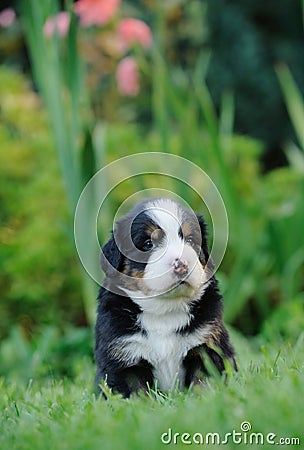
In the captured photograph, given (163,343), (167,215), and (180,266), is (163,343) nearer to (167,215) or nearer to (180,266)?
(180,266)

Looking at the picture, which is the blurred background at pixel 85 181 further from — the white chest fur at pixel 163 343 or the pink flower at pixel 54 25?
the white chest fur at pixel 163 343

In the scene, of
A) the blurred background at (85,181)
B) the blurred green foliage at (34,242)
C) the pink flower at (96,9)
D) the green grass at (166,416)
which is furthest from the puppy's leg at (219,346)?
the pink flower at (96,9)

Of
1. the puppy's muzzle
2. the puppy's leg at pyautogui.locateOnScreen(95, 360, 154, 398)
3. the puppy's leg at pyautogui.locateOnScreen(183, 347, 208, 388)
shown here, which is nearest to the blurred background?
the puppy's leg at pyautogui.locateOnScreen(95, 360, 154, 398)

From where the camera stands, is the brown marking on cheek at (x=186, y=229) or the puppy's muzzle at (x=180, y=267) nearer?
the puppy's muzzle at (x=180, y=267)

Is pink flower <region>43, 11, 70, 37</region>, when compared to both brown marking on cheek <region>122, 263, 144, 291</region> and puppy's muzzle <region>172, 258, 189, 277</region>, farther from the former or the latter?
puppy's muzzle <region>172, 258, 189, 277</region>

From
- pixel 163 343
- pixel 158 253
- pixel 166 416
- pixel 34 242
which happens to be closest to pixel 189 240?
pixel 158 253

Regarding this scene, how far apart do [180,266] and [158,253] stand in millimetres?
126

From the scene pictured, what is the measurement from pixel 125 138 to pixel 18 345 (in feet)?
10.3

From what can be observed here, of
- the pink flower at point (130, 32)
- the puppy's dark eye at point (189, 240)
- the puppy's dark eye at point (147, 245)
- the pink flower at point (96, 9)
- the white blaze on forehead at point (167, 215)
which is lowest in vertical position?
the pink flower at point (130, 32)

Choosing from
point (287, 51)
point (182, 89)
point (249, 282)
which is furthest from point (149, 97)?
point (249, 282)

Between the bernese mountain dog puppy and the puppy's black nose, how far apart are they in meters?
0.11

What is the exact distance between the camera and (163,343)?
281 centimetres

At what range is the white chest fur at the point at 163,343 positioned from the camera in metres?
2.82

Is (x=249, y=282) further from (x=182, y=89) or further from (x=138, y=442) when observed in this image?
(x=138, y=442)
